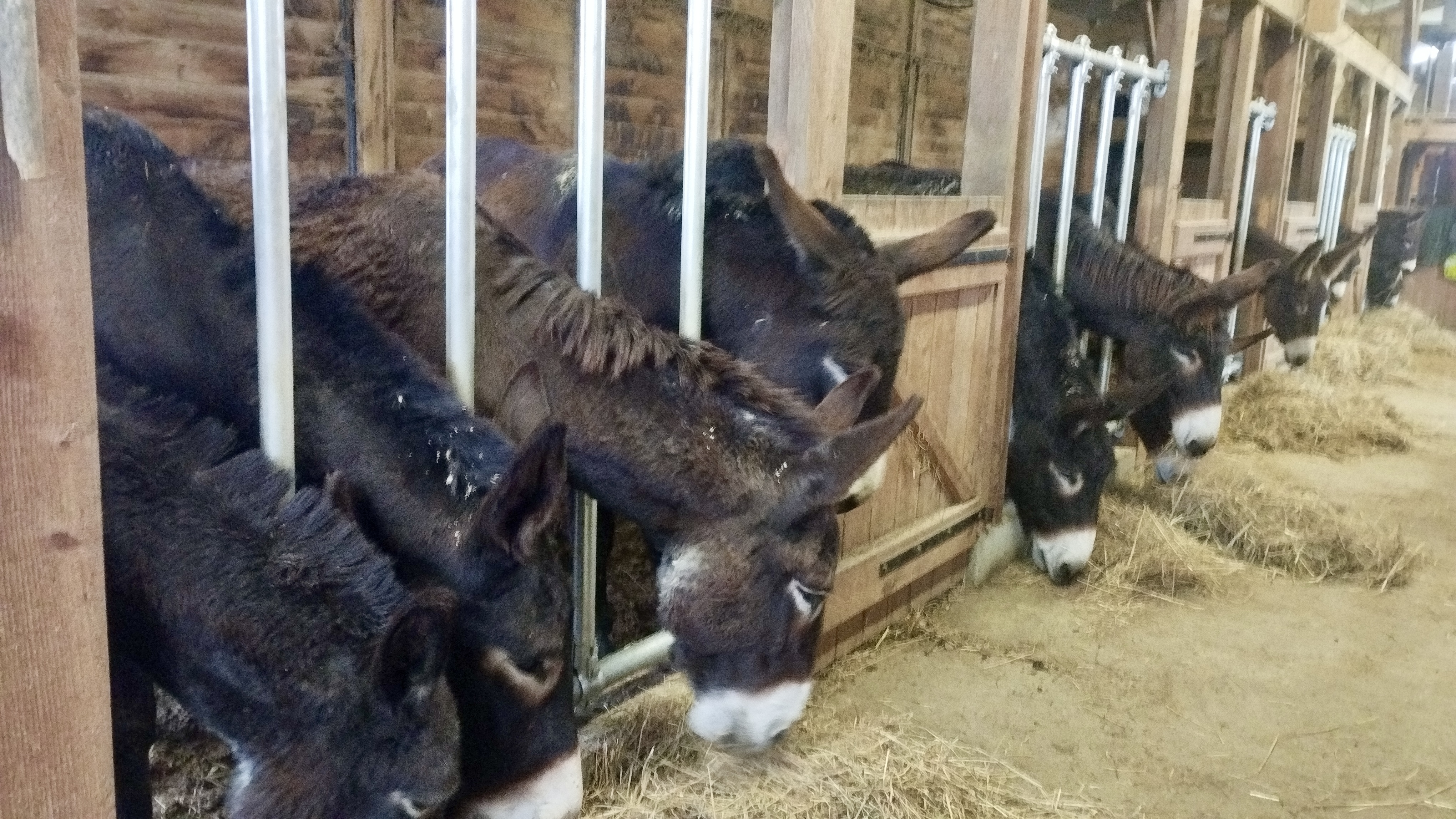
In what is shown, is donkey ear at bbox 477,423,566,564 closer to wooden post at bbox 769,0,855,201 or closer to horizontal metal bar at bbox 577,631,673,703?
horizontal metal bar at bbox 577,631,673,703

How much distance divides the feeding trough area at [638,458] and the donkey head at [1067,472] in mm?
22

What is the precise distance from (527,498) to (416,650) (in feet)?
1.17

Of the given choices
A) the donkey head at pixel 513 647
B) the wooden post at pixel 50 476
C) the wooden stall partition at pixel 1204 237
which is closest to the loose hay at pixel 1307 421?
the wooden stall partition at pixel 1204 237

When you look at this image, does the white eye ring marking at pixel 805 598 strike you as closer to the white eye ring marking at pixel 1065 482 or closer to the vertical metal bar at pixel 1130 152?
the white eye ring marking at pixel 1065 482

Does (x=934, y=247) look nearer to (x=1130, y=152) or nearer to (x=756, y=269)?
(x=756, y=269)

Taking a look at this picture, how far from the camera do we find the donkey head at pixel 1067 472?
4559 millimetres

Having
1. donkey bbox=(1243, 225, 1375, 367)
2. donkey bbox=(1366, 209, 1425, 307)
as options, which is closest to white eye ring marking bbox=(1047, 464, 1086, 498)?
donkey bbox=(1243, 225, 1375, 367)

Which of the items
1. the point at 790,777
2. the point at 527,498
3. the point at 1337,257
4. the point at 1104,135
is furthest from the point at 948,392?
the point at 1337,257

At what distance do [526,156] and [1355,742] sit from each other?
134 inches

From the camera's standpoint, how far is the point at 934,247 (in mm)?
3453

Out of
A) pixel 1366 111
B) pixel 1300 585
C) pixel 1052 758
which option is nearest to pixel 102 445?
pixel 1052 758

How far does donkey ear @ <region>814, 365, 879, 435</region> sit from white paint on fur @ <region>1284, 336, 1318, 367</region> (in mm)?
7007

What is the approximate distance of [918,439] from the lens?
13.4 ft

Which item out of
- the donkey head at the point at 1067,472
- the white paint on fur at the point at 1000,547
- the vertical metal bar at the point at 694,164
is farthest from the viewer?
the white paint on fur at the point at 1000,547
